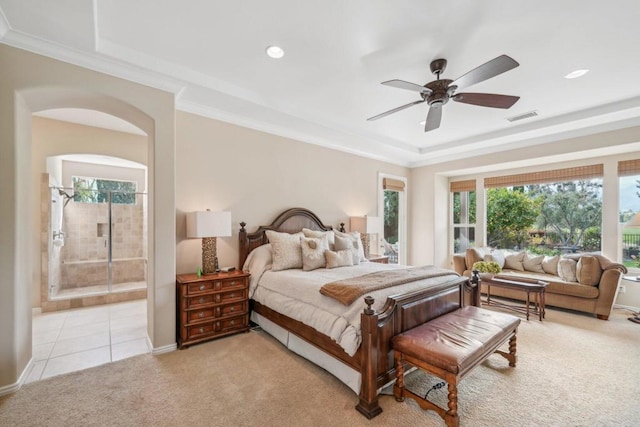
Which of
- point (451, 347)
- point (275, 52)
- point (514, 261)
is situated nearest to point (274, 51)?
point (275, 52)

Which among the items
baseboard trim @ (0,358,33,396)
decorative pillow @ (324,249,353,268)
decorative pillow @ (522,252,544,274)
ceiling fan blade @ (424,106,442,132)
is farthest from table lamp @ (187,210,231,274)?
decorative pillow @ (522,252,544,274)

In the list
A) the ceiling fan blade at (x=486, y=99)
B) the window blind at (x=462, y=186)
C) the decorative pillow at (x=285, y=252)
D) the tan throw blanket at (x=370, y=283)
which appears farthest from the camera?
the window blind at (x=462, y=186)

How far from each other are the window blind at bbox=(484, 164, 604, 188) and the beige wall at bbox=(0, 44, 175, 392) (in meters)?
5.95

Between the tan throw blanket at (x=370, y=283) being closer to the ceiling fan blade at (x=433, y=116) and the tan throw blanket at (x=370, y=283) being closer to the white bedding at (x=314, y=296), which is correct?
the white bedding at (x=314, y=296)

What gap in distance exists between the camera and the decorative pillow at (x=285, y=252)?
342cm

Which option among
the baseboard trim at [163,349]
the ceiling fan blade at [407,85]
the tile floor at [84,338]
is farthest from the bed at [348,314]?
the ceiling fan blade at [407,85]

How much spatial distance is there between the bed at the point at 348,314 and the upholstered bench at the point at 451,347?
11cm

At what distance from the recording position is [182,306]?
2.92 meters

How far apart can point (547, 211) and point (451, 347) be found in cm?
486

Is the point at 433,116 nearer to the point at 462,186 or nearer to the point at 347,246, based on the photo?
the point at 347,246

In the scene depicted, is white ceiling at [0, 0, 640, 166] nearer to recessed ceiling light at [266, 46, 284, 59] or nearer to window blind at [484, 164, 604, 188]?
recessed ceiling light at [266, 46, 284, 59]

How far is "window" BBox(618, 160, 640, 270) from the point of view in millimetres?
4312

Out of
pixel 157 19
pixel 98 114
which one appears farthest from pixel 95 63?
pixel 98 114

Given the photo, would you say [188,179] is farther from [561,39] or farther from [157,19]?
[561,39]
